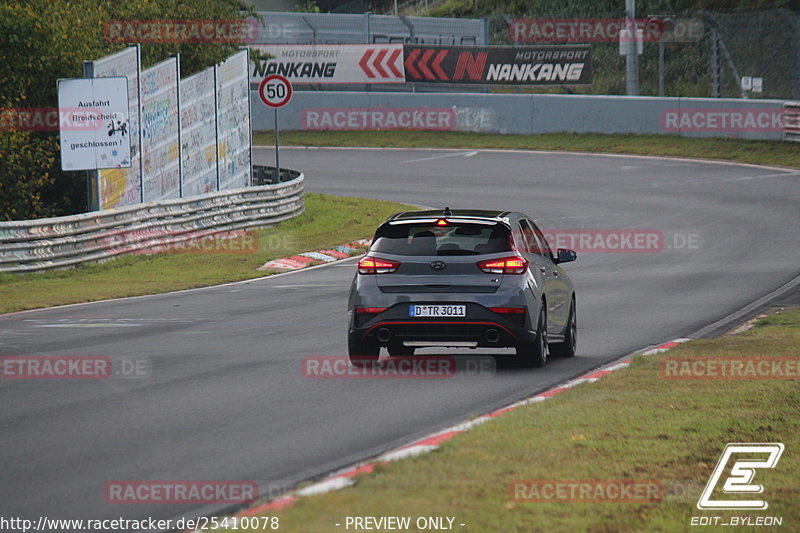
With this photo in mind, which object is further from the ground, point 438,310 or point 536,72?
point 536,72

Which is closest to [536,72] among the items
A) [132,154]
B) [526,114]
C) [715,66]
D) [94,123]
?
[526,114]

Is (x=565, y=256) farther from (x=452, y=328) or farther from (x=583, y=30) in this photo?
(x=583, y=30)

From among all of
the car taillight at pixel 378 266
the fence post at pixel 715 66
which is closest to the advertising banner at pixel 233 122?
the fence post at pixel 715 66

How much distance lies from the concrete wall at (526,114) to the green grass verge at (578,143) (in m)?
0.35

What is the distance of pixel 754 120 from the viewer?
3997 cm

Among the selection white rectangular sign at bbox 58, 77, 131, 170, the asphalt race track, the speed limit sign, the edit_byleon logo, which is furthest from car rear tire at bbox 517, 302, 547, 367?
the speed limit sign

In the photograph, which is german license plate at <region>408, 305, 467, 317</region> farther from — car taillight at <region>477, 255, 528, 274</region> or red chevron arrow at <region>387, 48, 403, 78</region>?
red chevron arrow at <region>387, 48, 403, 78</region>

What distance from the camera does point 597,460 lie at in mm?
7840

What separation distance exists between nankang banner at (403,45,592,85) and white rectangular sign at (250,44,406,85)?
1.96 feet

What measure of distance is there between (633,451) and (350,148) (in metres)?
39.1

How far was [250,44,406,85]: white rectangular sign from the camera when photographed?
48.7 meters

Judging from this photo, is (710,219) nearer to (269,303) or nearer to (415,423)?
(269,303)

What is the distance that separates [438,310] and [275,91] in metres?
19.4

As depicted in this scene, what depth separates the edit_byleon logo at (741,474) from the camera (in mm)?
6832
